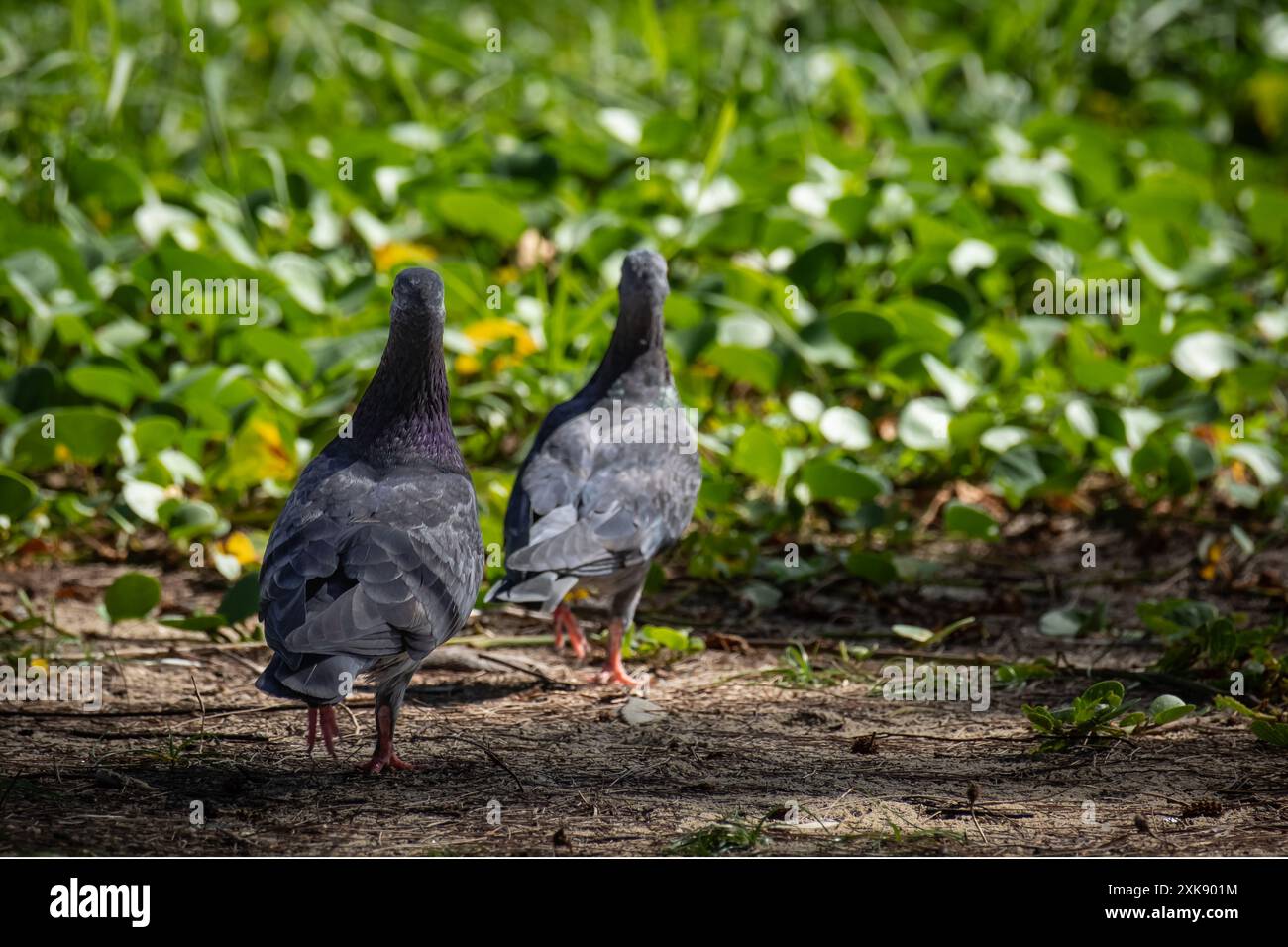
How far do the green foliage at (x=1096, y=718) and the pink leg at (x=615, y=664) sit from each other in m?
1.09

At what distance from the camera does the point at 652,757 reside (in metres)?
3.56

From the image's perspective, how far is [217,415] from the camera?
5.11 meters

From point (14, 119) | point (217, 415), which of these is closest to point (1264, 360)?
point (217, 415)

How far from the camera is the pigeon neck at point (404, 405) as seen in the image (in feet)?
12.0

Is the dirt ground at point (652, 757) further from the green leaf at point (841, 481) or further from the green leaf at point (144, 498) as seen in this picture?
the green leaf at point (841, 481)

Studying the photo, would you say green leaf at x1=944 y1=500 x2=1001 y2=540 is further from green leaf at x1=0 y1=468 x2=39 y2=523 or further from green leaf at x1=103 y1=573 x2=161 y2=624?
green leaf at x1=0 y1=468 x2=39 y2=523

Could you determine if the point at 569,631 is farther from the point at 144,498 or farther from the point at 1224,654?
the point at 1224,654

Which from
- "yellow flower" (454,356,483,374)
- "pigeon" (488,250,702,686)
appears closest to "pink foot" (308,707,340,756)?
"pigeon" (488,250,702,686)

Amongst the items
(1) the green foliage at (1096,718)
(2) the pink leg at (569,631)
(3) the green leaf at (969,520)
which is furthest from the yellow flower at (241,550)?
(1) the green foliage at (1096,718)

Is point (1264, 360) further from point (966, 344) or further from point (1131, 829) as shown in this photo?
point (1131, 829)

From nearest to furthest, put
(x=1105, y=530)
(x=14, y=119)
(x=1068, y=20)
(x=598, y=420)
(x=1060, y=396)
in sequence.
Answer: (x=598, y=420) < (x=1105, y=530) < (x=1060, y=396) < (x=14, y=119) < (x=1068, y=20)

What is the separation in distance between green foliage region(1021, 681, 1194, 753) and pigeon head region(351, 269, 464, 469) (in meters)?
1.52

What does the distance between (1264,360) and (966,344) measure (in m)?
1.10

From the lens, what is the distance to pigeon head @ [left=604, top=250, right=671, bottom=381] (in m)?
4.65
